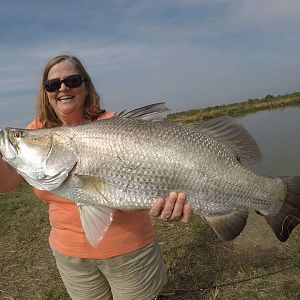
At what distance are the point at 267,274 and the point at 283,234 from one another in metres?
2.26

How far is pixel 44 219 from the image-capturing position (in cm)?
892

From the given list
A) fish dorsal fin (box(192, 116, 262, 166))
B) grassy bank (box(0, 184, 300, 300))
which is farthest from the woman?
grassy bank (box(0, 184, 300, 300))

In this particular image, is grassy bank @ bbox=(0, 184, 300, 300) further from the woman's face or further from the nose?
the nose

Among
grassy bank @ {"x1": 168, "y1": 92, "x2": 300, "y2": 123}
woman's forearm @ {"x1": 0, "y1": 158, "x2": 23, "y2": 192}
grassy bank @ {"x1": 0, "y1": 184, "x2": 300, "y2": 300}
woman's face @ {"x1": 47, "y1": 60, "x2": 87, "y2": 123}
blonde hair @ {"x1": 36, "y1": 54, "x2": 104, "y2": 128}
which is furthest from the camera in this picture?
grassy bank @ {"x1": 168, "y1": 92, "x2": 300, "y2": 123}

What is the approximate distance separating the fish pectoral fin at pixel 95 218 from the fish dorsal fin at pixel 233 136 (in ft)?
3.08

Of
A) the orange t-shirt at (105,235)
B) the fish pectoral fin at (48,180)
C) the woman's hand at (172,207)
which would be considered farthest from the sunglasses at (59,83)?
the woman's hand at (172,207)

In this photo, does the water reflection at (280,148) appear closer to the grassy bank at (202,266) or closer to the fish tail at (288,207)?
the grassy bank at (202,266)

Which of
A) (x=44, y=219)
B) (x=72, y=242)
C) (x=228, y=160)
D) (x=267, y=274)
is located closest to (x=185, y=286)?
(x=267, y=274)

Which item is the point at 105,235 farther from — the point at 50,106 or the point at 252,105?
the point at 252,105

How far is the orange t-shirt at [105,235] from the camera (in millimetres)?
3453

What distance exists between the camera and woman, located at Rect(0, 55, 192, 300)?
3.48 meters

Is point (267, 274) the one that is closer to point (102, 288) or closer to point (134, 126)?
point (102, 288)

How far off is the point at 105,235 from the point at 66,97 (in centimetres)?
122

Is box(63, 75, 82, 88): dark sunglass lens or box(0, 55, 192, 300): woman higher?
box(63, 75, 82, 88): dark sunglass lens
